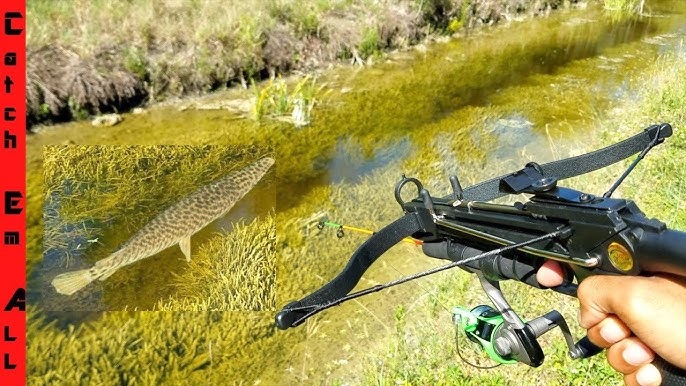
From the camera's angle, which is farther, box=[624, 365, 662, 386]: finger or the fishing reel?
the fishing reel

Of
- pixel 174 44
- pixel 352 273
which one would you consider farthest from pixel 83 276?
pixel 174 44

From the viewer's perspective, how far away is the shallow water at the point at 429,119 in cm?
703

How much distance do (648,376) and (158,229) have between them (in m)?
2.45

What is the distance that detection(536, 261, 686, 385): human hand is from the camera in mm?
1318

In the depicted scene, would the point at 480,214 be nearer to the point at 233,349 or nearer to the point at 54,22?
the point at 233,349

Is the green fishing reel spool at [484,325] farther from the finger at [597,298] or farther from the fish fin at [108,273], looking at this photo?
the fish fin at [108,273]

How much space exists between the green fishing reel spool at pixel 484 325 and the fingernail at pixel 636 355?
1.77 feet

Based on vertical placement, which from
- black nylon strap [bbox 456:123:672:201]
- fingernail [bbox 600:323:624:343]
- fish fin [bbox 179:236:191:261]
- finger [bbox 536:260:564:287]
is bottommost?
fish fin [bbox 179:236:191:261]

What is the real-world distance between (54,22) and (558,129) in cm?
764

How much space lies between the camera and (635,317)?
1.36 metres

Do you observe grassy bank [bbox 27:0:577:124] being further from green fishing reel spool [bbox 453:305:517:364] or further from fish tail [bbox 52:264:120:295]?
green fishing reel spool [bbox 453:305:517:364]

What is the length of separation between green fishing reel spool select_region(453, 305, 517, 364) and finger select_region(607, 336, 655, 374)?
50 centimetres

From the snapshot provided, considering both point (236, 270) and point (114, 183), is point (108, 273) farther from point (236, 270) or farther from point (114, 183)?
point (236, 270)

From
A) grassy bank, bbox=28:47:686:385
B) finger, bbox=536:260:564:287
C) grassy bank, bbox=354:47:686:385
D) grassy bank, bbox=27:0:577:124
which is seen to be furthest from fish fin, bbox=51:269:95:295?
grassy bank, bbox=27:0:577:124
